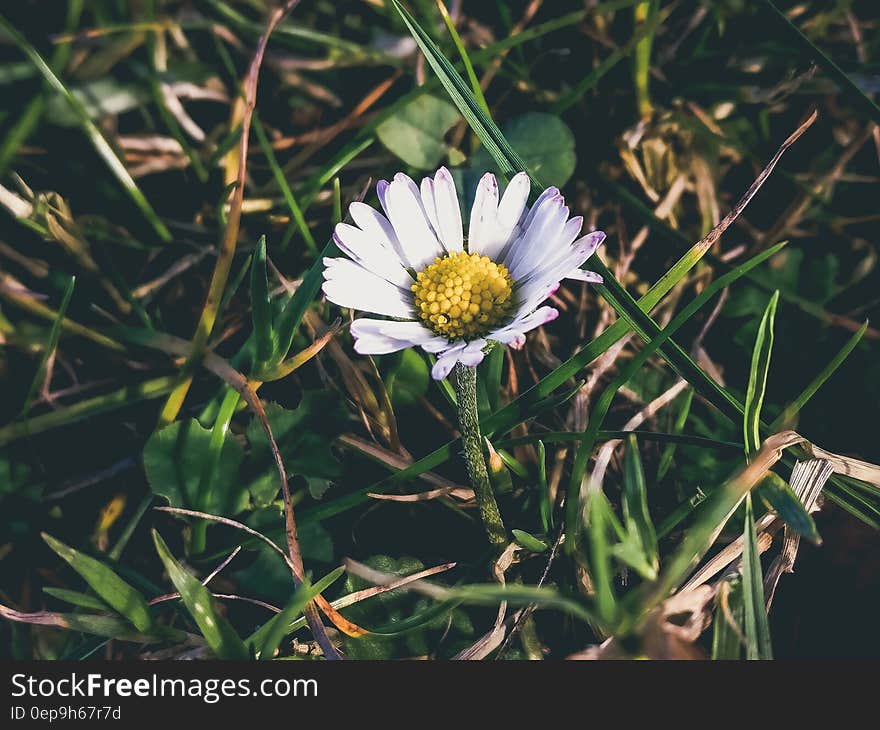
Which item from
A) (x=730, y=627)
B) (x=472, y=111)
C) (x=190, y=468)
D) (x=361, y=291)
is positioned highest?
(x=472, y=111)

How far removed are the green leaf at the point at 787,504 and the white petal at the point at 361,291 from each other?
2.00ft

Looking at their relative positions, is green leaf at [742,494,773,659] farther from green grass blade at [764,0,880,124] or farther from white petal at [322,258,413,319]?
green grass blade at [764,0,880,124]

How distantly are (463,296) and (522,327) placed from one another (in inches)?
7.5

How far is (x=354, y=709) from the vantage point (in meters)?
1.17

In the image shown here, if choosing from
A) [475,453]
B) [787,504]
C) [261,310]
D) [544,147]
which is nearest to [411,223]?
[261,310]

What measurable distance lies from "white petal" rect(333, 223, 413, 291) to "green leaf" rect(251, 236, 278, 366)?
0.13 metres

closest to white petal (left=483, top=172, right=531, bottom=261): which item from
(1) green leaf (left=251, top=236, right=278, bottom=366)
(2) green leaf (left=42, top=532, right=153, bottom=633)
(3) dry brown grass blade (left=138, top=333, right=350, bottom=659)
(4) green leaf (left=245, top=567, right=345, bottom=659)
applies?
(1) green leaf (left=251, top=236, right=278, bottom=366)

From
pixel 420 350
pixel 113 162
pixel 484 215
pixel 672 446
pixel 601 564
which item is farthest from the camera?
pixel 113 162

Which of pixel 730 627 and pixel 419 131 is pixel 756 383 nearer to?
pixel 730 627

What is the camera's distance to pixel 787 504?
1.08 metres

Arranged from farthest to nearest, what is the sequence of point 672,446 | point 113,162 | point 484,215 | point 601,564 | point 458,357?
point 113,162 < point 672,446 < point 484,215 < point 458,357 < point 601,564

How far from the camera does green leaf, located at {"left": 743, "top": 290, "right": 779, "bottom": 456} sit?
1150 mm

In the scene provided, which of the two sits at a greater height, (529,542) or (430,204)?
(430,204)

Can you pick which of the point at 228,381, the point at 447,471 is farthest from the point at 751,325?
the point at 228,381
